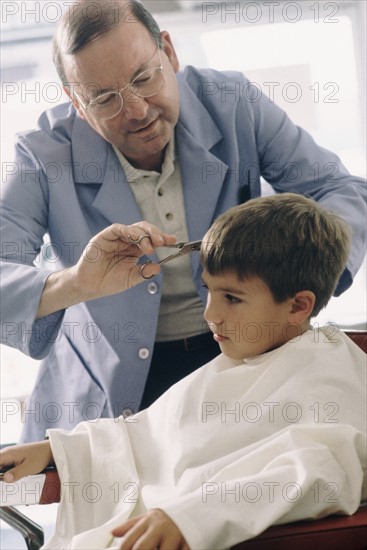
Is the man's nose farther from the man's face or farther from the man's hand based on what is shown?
the man's hand

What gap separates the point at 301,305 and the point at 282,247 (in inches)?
4.9

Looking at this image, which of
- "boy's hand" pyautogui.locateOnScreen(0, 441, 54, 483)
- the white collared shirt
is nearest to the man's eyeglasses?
the white collared shirt

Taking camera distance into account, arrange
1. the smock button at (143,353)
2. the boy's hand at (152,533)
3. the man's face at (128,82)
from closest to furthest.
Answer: the boy's hand at (152,533)
the man's face at (128,82)
the smock button at (143,353)

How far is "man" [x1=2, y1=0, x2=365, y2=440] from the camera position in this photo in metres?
2.13

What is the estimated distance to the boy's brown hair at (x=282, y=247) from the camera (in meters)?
1.72

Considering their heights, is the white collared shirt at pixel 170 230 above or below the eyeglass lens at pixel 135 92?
below

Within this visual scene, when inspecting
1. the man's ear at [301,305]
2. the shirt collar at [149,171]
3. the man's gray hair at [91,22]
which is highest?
the man's gray hair at [91,22]

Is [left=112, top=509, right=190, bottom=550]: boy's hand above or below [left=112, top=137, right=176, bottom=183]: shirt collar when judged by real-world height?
below

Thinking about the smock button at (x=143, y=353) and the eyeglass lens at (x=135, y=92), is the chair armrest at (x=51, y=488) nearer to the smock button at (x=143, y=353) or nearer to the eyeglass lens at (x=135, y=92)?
the smock button at (x=143, y=353)

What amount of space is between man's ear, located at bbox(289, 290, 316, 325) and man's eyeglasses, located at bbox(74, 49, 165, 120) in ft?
2.24

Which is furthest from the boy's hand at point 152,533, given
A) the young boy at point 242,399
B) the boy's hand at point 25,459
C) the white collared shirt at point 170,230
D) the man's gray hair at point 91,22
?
the man's gray hair at point 91,22

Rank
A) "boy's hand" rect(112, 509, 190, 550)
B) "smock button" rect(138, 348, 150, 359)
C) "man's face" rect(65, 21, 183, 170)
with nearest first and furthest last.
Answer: "boy's hand" rect(112, 509, 190, 550)
"man's face" rect(65, 21, 183, 170)
"smock button" rect(138, 348, 150, 359)

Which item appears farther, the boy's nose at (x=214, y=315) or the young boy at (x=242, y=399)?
the boy's nose at (x=214, y=315)

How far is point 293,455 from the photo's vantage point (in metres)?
1.49
